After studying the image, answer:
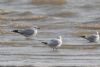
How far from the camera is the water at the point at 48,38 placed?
16219 millimetres

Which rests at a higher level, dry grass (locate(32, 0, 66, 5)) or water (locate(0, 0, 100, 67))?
dry grass (locate(32, 0, 66, 5))

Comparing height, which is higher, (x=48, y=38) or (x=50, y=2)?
(x=50, y=2)

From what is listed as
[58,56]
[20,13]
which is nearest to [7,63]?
[58,56]

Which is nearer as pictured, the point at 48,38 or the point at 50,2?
the point at 48,38

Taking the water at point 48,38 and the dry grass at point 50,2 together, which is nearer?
the water at point 48,38

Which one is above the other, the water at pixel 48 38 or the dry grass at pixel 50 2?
the dry grass at pixel 50 2

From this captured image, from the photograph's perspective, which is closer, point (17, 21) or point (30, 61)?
point (30, 61)

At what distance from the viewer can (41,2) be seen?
151 ft

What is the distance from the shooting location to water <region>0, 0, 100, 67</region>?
53.2 ft

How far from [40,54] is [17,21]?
1265 cm

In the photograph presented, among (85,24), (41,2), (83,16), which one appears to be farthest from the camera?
(41,2)

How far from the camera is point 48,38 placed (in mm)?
22422

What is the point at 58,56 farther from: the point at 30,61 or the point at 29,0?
the point at 29,0

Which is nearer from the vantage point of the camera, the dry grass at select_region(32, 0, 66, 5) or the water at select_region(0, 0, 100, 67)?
the water at select_region(0, 0, 100, 67)
